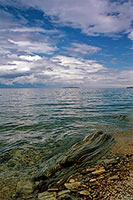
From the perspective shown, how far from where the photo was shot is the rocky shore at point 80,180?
4.20m

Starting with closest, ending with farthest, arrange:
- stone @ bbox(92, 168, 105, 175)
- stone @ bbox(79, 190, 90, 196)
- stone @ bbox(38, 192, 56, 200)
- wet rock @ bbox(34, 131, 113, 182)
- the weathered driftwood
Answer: stone @ bbox(79, 190, 90, 196) < stone @ bbox(38, 192, 56, 200) < stone @ bbox(92, 168, 105, 175) < the weathered driftwood < wet rock @ bbox(34, 131, 113, 182)

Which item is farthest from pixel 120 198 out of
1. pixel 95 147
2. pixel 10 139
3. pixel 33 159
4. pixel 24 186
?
pixel 10 139

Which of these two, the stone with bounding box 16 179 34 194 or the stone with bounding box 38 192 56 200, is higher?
the stone with bounding box 38 192 56 200

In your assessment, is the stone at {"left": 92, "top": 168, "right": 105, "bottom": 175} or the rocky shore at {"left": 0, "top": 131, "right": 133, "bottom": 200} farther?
the stone at {"left": 92, "top": 168, "right": 105, "bottom": 175}

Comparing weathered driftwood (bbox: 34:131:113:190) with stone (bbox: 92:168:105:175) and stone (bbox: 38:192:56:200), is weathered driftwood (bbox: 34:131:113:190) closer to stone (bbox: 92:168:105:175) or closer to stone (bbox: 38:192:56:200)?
stone (bbox: 38:192:56:200)

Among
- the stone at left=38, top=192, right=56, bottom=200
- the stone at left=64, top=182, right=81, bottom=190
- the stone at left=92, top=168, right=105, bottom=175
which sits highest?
the stone at left=92, top=168, right=105, bottom=175

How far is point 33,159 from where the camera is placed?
775 centimetres

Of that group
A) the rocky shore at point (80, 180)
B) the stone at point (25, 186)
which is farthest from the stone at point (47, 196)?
the stone at point (25, 186)

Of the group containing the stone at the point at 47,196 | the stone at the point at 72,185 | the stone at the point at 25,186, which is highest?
the stone at the point at 72,185

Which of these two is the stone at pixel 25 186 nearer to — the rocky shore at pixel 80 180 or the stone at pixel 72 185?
the rocky shore at pixel 80 180

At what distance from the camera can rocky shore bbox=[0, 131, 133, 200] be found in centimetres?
420

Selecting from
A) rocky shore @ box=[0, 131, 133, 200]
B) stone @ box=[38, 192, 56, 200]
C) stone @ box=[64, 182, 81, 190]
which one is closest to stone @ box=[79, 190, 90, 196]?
rocky shore @ box=[0, 131, 133, 200]

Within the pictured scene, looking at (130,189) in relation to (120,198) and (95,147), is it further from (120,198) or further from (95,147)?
(95,147)

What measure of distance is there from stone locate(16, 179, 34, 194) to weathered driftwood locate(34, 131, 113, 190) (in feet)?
1.18
